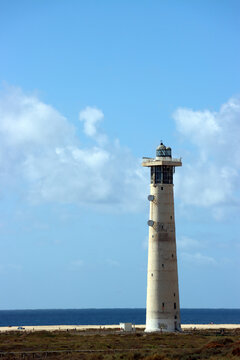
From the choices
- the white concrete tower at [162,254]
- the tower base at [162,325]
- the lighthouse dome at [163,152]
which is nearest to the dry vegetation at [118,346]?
the tower base at [162,325]

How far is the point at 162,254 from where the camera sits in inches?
2901

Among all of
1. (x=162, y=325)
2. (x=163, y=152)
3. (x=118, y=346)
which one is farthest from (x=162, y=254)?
(x=118, y=346)

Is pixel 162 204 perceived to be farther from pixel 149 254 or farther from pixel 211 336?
pixel 211 336

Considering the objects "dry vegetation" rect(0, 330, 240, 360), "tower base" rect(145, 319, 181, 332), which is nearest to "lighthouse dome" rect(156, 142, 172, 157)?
"tower base" rect(145, 319, 181, 332)

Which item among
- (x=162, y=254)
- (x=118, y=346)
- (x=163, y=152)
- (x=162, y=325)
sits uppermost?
(x=163, y=152)

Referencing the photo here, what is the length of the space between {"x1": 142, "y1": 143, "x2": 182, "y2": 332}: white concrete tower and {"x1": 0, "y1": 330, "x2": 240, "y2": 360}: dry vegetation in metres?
2.50

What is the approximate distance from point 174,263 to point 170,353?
62.8 ft

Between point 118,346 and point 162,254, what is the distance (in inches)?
588

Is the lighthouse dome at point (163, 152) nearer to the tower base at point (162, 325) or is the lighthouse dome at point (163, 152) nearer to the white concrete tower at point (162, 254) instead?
the white concrete tower at point (162, 254)

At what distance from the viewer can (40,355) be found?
56.9 meters

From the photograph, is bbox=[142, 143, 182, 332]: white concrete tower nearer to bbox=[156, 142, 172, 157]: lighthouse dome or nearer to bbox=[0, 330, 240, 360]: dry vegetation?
bbox=[156, 142, 172, 157]: lighthouse dome

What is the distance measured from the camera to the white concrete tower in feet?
240

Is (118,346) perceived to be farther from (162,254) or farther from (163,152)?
(163,152)

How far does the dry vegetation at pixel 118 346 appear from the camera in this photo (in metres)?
54.9
